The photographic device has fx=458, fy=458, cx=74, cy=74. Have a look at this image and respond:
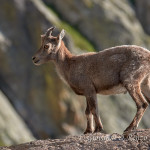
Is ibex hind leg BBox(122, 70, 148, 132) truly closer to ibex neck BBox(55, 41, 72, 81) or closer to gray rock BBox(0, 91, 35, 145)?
ibex neck BBox(55, 41, 72, 81)

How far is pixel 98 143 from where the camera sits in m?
17.3

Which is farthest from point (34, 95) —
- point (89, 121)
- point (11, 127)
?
point (89, 121)

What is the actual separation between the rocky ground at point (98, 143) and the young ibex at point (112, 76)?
1220mm

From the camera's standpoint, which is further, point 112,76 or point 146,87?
point 146,87

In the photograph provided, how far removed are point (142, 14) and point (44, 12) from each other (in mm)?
33741

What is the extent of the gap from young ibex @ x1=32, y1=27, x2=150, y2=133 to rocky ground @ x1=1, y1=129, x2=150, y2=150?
4.00 feet

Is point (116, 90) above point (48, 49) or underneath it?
underneath

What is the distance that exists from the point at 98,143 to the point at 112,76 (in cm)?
367

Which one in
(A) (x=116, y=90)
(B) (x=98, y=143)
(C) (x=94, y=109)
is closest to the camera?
(B) (x=98, y=143)

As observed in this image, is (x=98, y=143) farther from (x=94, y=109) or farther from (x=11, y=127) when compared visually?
(x=11, y=127)

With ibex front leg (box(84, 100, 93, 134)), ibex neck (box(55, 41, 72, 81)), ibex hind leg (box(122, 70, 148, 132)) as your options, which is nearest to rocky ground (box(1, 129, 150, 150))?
ibex hind leg (box(122, 70, 148, 132))

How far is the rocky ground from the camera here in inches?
672

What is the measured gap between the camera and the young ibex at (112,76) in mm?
19219

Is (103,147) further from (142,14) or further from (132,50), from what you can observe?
(142,14)
